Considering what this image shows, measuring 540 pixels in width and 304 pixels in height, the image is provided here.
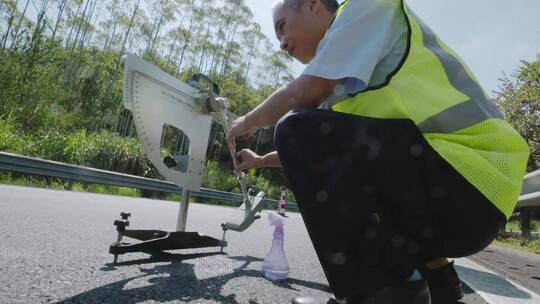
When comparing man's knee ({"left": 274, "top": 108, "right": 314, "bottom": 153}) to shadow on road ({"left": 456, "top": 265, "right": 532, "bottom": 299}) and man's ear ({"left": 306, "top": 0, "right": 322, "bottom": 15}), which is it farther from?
shadow on road ({"left": 456, "top": 265, "right": 532, "bottom": 299})

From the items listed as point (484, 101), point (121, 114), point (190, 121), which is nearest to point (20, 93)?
point (121, 114)

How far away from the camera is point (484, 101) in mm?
1175

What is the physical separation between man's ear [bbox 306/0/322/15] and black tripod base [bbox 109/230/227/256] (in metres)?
1.41

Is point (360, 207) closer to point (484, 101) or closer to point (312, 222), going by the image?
point (312, 222)

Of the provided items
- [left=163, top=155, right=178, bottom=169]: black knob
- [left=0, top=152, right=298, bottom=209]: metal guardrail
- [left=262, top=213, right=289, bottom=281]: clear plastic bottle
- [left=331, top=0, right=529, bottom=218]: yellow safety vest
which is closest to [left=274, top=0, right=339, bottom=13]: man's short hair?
[left=331, top=0, right=529, bottom=218]: yellow safety vest

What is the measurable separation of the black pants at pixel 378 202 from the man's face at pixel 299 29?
525 mm

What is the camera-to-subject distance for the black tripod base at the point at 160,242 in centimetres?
187

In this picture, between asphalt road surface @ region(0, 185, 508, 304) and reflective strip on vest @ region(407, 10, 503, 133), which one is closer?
reflective strip on vest @ region(407, 10, 503, 133)

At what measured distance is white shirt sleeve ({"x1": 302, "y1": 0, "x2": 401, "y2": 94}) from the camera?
1.14m

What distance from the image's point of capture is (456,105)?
3.65ft

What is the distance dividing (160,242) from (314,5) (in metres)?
1.45

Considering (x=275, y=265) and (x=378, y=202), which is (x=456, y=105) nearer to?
(x=378, y=202)

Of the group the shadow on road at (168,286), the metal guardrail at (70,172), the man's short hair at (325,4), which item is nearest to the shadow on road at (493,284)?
the shadow on road at (168,286)

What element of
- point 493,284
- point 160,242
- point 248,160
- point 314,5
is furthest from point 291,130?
point 493,284
